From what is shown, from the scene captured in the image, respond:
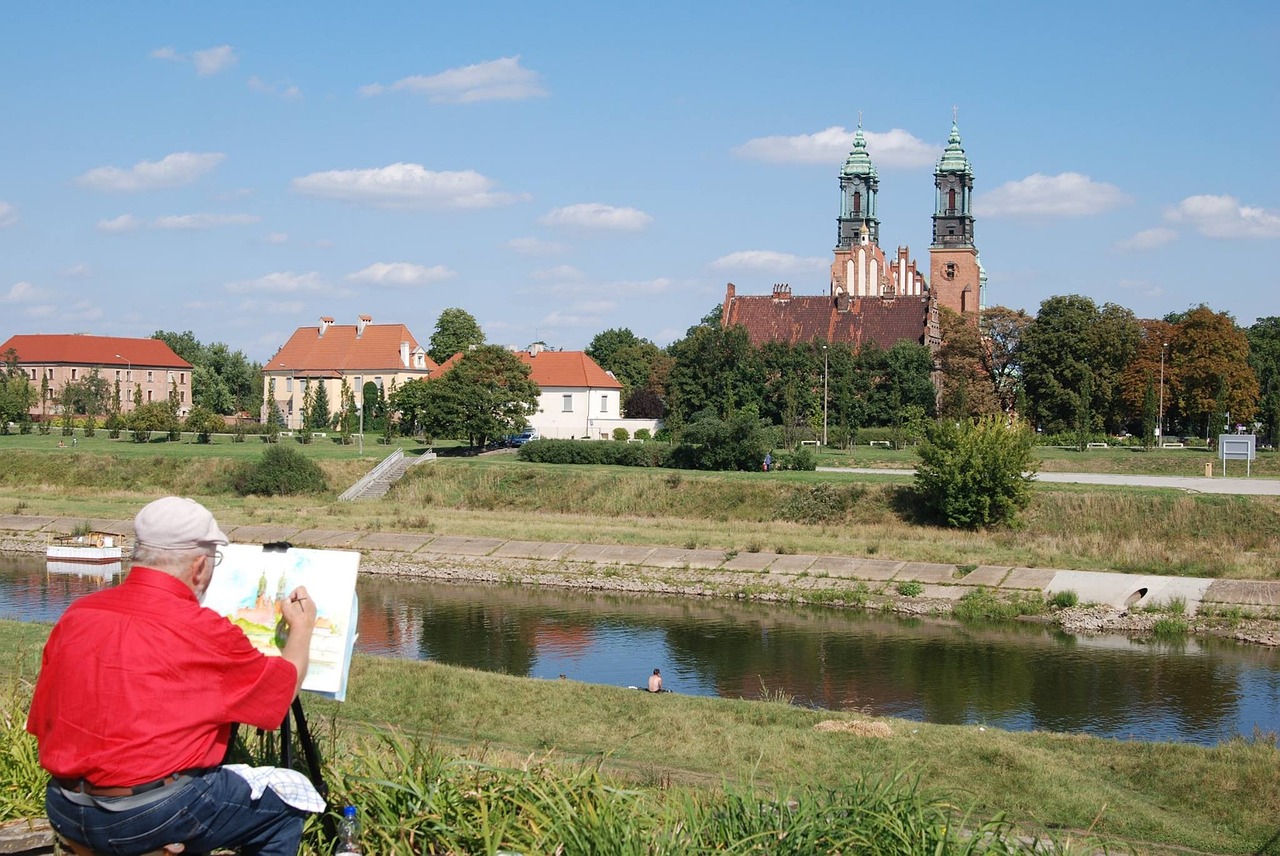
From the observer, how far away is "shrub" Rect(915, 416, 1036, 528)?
35438mm

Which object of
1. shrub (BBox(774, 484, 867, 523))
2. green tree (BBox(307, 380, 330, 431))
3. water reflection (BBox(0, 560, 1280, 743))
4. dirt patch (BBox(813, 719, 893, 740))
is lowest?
water reflection (BBox(0, 560, 1280, 743))

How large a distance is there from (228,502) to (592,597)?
17936mm

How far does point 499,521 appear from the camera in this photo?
1517 inches

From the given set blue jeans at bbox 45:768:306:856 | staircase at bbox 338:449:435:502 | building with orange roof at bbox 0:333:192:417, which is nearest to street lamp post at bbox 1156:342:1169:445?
staircase at bbox 338:449:435:502

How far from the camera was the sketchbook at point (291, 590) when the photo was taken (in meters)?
5.64

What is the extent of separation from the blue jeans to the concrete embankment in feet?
78.7

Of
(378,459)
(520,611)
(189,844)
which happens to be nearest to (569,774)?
(189,844)

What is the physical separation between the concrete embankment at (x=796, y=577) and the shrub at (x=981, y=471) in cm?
580

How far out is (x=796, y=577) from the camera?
30234 millimetres

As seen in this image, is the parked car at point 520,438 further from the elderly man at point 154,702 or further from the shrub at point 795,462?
the elderly man at point 154,702

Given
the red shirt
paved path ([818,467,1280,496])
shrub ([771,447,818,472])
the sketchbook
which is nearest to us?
the red shirt

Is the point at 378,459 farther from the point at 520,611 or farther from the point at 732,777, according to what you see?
the point at 732,777

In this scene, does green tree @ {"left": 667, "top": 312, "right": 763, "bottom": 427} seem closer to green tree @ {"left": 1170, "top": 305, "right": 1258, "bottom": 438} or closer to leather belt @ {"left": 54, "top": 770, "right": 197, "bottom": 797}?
green tree @ {"left": 1170, "top": 305, "right": 1258, "bottom": 438}

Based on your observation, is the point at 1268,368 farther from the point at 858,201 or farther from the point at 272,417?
the point at 272,417
